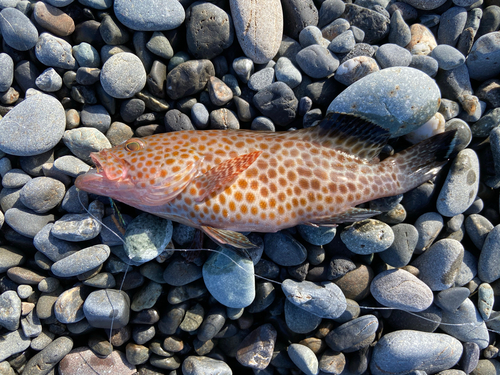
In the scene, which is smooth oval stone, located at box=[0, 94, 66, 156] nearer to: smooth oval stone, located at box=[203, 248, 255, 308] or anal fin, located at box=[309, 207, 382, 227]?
smooth oval stone, located at box=[203, 248, 255, 308]

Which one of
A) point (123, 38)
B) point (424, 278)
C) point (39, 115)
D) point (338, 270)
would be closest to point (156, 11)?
point (123, 38)

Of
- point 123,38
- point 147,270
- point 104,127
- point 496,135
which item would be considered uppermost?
point 496,135

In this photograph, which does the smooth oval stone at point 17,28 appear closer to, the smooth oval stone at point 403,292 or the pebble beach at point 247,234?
the pebble beach at point 247,234

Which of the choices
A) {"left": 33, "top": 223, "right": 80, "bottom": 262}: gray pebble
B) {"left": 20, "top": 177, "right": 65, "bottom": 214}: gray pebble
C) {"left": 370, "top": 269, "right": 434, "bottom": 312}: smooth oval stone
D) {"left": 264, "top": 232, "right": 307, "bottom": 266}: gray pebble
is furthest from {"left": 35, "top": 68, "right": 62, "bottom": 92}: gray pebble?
{"left": 370, "top": 269, "right": 434, "bottom": 312}: smooth oval stone

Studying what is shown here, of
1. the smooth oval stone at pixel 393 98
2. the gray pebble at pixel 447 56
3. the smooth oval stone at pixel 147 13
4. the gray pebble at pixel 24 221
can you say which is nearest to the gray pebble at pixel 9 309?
the gray pebble at pixel 24 221

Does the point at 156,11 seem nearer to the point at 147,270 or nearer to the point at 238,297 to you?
the point at 147,270

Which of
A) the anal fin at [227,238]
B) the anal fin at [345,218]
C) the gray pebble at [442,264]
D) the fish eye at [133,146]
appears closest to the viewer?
the anal fin at [227,238]
